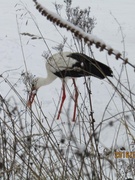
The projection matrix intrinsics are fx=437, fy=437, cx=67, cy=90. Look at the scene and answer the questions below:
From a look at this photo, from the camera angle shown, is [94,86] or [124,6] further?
[124,6]

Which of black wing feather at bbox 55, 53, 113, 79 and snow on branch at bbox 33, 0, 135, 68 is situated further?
black wing feather at bbox 55, 53, 113, 79

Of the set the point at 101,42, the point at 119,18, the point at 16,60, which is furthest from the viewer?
the point at 119,18

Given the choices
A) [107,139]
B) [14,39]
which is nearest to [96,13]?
[14,39]

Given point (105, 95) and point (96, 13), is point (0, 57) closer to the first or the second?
point (105, 95)

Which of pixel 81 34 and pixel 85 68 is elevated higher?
pixel 85 68

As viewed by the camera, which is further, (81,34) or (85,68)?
(85,68)

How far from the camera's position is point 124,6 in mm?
15953

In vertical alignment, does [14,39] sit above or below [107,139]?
above

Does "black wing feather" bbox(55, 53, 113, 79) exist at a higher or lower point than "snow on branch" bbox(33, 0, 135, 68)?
higher

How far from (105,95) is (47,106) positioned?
47.8 inches

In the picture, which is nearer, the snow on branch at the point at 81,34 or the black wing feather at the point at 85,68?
the snow on branch at the point at 81,34

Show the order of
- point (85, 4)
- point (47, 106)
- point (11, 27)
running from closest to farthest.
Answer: point (47, 106), point (11, 27), point (85, 4)

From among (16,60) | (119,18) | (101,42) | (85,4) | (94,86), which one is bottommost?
(101,42)

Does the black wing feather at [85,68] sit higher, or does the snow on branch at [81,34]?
the black wing feather at [85,68]
